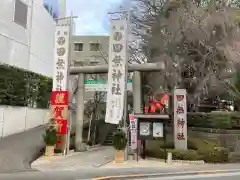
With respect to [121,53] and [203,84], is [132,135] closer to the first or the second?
[121,53]

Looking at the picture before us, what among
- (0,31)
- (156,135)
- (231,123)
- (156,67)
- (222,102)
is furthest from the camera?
(222,102)

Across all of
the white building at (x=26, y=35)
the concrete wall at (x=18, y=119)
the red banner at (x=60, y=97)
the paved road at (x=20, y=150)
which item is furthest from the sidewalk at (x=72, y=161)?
the white building at (x=26, y=35)

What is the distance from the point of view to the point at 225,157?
63.7ft

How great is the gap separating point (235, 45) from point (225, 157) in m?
9.51

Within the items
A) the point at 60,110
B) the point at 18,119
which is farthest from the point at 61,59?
the point at 18,119

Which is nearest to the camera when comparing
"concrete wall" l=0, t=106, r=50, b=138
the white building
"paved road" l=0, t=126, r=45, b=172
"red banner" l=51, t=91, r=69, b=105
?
"paved road" l=0, t=126, r=45, b=172

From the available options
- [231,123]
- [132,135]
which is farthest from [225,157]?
[132,135]

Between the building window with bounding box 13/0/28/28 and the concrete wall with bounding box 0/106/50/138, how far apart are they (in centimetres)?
668

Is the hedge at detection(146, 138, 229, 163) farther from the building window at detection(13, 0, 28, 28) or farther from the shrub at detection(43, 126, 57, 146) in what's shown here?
the building window at detection(13, 0, 28, 28)

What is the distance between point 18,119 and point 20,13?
8599mm

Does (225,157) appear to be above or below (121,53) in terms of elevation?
below

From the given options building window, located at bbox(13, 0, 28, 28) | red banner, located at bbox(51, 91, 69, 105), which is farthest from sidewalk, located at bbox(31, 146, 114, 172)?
building window, located at bbox(13, 0, 28, 28)

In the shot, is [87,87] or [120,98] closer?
[120,98]

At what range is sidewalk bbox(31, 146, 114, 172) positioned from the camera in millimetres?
15764
